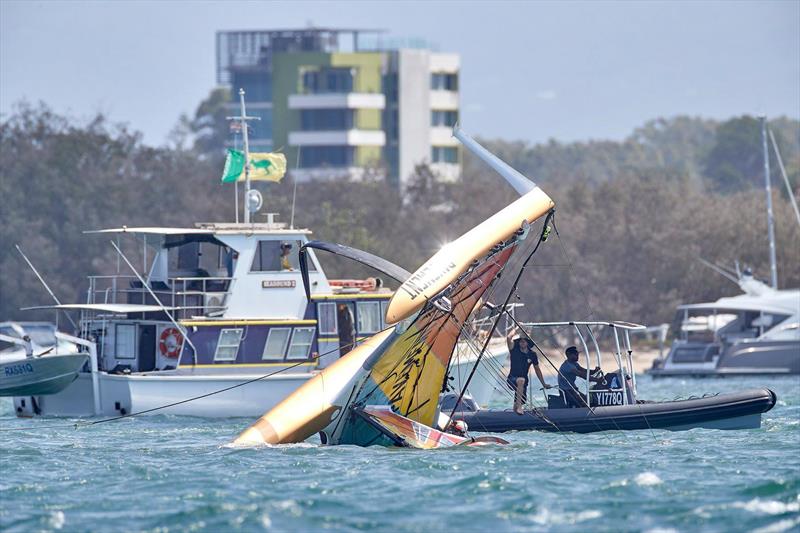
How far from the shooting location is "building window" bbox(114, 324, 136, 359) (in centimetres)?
3431

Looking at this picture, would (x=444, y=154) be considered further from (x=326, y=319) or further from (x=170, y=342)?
(x=170, y=342)

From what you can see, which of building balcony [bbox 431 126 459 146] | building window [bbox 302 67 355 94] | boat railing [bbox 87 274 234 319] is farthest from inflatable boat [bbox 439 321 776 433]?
building balcony [bbox 431 126 459 146]

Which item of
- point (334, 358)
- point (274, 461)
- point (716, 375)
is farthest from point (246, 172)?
point (716, 375)

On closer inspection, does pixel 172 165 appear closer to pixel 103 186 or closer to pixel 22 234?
pixel 103 186

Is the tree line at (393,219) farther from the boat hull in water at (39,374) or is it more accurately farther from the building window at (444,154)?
the boat hull in water at (39,374)

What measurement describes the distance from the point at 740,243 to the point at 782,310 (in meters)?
12.5

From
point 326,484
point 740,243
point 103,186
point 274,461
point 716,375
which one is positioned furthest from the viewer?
point 103,186

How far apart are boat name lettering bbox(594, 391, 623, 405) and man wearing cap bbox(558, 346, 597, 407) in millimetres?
261

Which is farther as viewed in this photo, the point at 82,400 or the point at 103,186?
the point at 103,186

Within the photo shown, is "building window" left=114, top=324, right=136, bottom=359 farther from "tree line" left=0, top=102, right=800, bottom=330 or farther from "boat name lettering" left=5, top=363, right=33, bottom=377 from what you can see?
"tree line" left=0, top=102, right=800, bottom=330

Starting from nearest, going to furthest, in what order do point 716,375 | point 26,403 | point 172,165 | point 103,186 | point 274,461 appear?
1. point 274,461
2. point 26,403
3. point 716,375
4. point 103,186
5. point 172,165

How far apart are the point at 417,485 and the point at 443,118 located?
7805cm

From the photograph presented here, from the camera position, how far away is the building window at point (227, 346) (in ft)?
109

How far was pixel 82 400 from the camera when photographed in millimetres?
33312
